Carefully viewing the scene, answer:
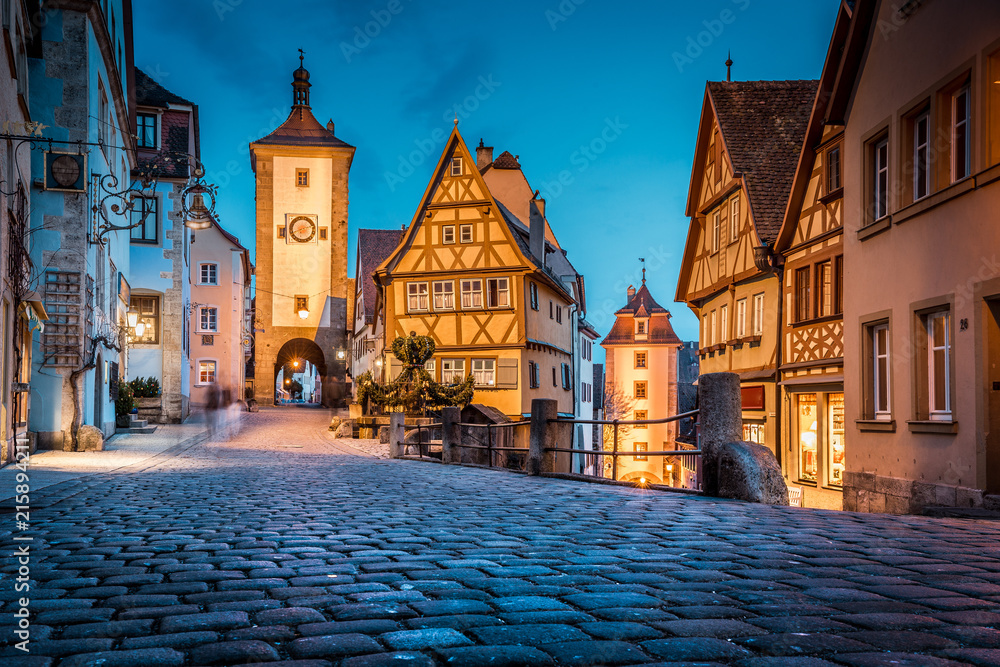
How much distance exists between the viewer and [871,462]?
513 inches

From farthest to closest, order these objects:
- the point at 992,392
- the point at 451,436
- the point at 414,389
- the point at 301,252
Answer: the point at 301,252, the point at 414,389, the point at 451,436, the point at 992,392

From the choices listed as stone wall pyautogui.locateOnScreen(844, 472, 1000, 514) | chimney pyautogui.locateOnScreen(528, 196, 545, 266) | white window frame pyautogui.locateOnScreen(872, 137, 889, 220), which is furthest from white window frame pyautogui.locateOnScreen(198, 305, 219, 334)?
white window frame pyautogui.locateOnScreen(872, 137, 889, 220)

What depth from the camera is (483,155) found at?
4256 centimetres

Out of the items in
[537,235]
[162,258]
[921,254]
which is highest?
[537,235]

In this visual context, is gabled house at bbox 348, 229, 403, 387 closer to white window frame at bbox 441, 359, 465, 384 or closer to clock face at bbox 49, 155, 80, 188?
white window frame at bbox 441, 359, 465, 384

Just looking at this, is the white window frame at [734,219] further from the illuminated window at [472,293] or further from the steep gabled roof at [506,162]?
the steep gabled roof at [506,162]

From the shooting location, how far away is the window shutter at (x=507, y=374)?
31281mm

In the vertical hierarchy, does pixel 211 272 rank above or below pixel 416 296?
above

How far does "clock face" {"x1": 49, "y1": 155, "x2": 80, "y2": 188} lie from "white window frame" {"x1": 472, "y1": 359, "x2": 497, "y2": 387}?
16.9 metres

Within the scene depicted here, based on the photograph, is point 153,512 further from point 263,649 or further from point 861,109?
point 861,109

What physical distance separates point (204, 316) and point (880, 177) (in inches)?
1429

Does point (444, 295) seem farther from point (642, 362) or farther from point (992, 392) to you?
point (642, 362)

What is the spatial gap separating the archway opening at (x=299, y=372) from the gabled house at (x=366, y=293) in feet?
10.1

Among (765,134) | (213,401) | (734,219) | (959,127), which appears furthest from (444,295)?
(959,127)
